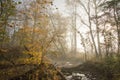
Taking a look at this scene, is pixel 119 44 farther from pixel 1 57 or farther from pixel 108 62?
pixel 1 57

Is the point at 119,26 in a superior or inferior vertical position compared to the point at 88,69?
superior

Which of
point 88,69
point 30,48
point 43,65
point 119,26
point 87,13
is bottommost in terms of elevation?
point 88,69

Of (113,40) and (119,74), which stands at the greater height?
(113,40)

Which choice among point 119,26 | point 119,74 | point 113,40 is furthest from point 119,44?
point 119,74

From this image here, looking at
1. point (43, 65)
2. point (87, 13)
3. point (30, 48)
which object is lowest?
point (43, 65)

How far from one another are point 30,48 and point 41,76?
2.45 meters

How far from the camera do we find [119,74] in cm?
1387

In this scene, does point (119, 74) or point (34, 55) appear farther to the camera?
point (119, 74)

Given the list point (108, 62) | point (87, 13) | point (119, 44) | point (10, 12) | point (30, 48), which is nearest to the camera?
point (10, 12)

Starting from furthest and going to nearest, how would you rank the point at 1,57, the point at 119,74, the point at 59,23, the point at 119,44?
the point at 59,23, the point at 119,44, the point at 1,57, the point at 119,74

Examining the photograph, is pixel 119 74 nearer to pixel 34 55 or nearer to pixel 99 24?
pixel 34 55

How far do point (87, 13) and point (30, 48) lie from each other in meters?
18.2

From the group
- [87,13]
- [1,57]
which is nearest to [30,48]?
[1,57]

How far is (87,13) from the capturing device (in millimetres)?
28812
